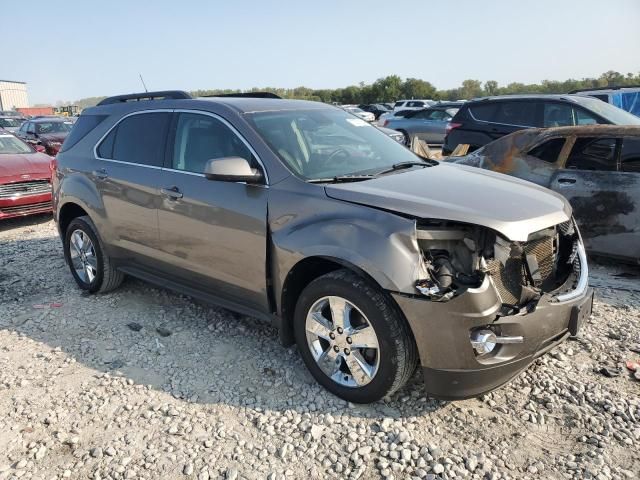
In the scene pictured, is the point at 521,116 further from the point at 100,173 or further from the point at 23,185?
the point at 23,185

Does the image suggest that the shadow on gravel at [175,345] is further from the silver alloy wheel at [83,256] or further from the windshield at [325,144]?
the windshield at [325,144]

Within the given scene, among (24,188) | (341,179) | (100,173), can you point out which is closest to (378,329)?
(341,179)

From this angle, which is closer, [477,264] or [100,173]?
[477,264]

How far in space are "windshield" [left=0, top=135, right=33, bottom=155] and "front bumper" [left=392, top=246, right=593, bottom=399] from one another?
8993 millimetres

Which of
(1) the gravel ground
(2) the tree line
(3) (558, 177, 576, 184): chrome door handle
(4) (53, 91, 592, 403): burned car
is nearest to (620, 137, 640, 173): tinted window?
(3) (558, 177, 576, 184): chrome door handle

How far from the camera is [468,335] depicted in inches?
107

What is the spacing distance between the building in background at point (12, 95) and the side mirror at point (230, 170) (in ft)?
249

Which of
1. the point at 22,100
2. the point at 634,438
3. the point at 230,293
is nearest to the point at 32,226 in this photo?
the point at 230,293

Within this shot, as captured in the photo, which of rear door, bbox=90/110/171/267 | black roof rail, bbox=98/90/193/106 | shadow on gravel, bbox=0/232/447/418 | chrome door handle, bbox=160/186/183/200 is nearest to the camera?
shadow on gravel, bbox=0/232/447/418

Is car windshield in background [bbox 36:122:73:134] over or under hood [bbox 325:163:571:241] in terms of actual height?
under

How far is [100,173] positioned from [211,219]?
1622 mm

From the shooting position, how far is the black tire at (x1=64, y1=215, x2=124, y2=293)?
16.1 feet

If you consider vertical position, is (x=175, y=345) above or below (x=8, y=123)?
below

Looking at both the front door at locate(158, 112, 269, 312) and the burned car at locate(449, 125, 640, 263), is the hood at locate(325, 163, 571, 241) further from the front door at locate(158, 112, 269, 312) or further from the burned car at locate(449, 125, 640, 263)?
the burned car at locate(449, 125, 640, 263)
